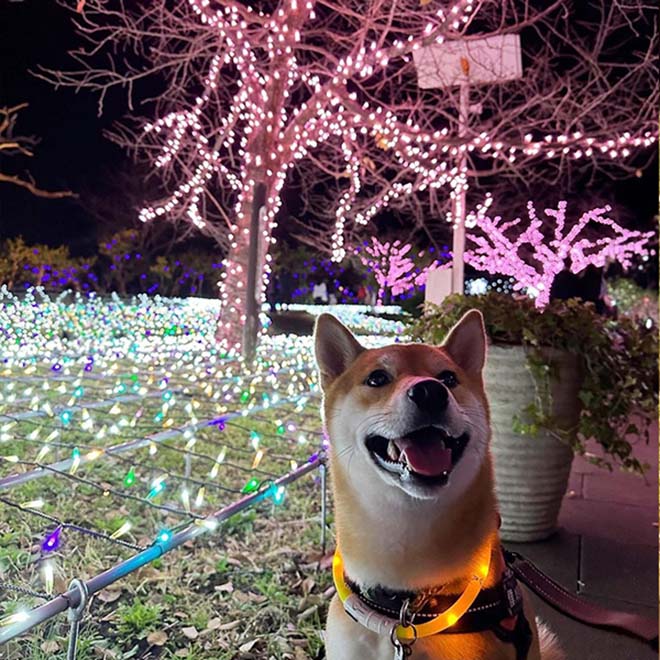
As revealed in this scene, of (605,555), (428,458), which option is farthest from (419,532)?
(605,555)

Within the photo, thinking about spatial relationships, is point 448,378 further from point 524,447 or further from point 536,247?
point 536,247

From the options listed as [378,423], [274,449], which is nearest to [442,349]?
[378,423]

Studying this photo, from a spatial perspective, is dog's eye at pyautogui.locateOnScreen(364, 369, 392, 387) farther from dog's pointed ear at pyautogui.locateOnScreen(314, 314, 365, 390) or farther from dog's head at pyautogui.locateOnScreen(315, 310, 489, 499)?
dog's pointed ear at pyautogui.locateOnScreen(314, 314, 365, 390)

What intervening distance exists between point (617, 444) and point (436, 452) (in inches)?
91.0

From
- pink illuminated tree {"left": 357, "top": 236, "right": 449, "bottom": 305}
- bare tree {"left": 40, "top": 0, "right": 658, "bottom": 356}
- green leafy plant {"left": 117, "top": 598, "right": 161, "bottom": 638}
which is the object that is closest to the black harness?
green leafy plant {"left": 117, "top": 598, "right": 161, "bottom": 638}

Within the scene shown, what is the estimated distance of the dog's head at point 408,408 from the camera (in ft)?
5.44

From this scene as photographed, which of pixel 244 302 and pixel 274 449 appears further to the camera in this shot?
pixel 244 302

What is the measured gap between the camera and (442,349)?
2.00 metres

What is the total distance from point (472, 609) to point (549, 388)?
2.12 m

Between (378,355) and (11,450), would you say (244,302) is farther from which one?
(378,355)

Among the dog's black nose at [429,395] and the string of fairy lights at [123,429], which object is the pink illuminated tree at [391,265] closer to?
the string of fairy lights at [123,429]

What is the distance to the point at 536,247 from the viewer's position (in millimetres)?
14242

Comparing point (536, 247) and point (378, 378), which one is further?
point (536, 247)

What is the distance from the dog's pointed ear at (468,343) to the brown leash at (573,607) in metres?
0.66
